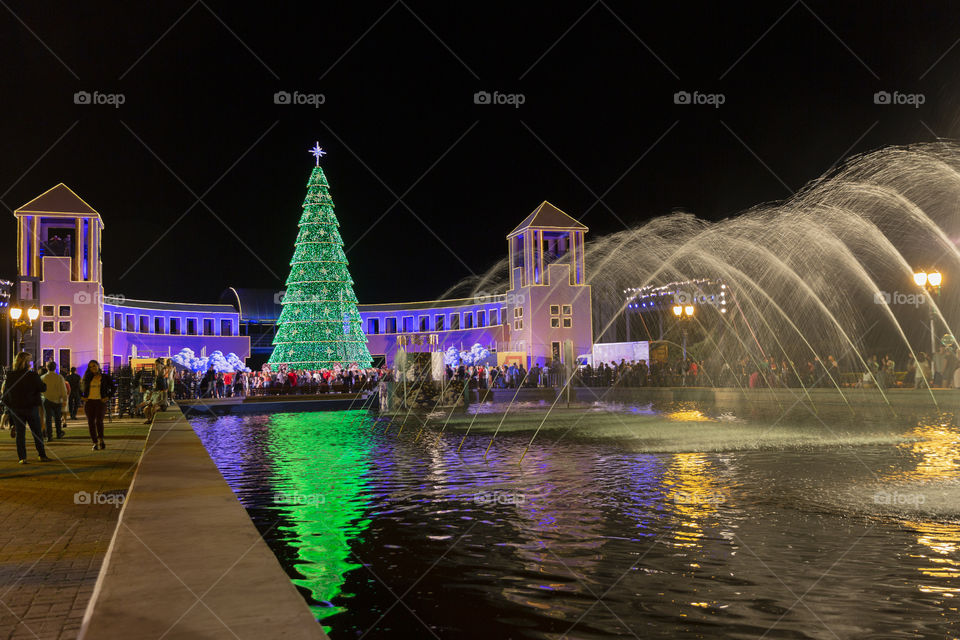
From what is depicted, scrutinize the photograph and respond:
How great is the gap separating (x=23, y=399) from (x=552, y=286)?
43399mm

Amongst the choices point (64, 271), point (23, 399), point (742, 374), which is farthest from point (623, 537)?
point (64, 271)

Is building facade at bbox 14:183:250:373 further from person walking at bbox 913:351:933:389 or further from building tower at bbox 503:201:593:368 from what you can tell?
person walking at bbox 913:351:933:389

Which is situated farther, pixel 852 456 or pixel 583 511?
pixel 852 456

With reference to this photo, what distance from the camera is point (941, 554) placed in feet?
18.4

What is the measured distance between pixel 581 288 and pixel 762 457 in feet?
140

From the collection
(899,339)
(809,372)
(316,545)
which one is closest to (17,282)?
(316,545)

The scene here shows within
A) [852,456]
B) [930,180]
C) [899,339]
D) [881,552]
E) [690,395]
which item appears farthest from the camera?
[899,339]

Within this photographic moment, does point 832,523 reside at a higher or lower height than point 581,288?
lower

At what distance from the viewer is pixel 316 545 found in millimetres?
6277

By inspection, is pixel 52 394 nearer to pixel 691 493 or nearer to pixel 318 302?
A: pixel 691 493

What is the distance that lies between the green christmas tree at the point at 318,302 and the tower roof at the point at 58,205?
18562 mm

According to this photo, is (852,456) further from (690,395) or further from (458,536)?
(690,395)

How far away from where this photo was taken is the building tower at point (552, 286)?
52.5 meters

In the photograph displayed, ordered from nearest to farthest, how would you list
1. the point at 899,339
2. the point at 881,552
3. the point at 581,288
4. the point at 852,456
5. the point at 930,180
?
the point at 881,552, the point at 852,456, the point at 930,180, the point at 899,339, the point at 581,288
